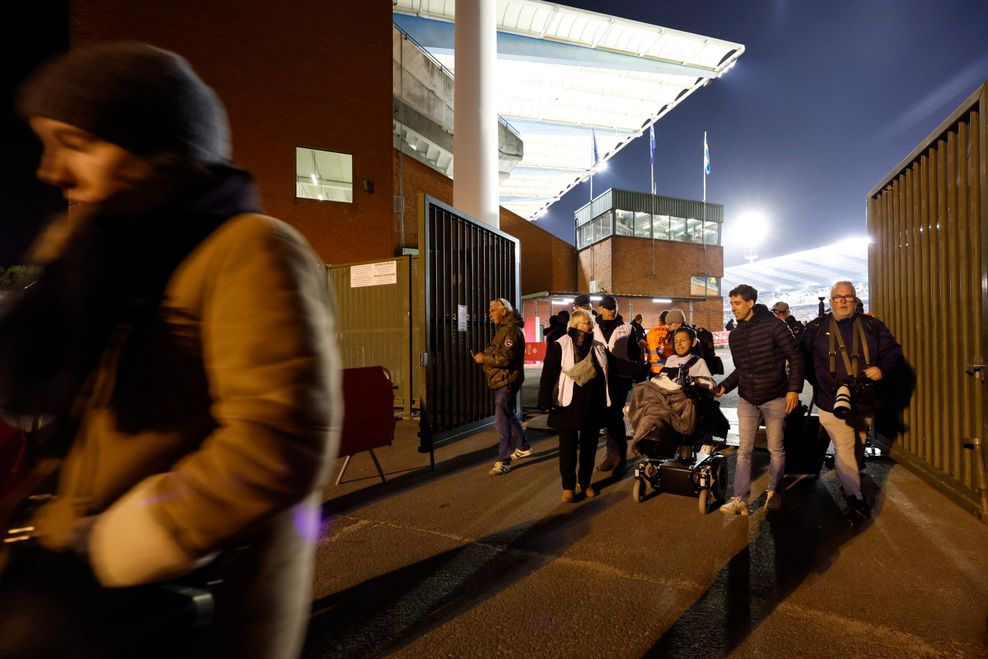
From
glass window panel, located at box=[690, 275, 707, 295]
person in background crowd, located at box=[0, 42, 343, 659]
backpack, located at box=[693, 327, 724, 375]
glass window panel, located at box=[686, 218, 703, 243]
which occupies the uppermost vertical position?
glass window panel, located at box=[686, 218, 703, 243]

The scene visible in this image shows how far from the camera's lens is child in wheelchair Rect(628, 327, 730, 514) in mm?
4609

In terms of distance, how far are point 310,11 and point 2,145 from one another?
27.1ft

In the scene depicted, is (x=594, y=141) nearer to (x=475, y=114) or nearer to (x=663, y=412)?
(x=475, y=114)

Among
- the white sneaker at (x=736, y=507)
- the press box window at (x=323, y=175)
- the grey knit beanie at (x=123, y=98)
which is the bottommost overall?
the white sneaker at (x=736, y=507)

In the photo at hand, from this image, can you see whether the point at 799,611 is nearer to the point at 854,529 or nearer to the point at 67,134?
the point at 854,529

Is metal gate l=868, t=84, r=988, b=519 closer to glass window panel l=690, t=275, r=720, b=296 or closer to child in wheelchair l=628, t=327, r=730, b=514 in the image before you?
child in wheelchair l=628, t=327, r=730, b=514

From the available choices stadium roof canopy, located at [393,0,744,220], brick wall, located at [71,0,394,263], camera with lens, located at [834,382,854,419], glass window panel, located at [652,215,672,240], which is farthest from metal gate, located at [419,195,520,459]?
glass window panel, located at [652,215,672,240]

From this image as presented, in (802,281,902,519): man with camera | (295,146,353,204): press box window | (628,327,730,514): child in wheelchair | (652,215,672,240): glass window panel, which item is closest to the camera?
(802,281,902,519): man with camera

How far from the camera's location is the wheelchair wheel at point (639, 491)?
477 cm

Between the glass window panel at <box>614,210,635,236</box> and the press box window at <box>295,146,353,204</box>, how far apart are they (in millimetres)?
18286

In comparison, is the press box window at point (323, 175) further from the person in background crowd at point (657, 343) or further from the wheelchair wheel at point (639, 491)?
the wheelchair wheel at point (639, 491)

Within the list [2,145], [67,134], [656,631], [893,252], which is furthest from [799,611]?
[2,145]

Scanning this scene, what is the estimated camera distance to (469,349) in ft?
24.7

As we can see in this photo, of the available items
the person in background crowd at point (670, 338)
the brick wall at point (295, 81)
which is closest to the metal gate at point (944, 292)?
the person in background crowd at point (670, 338)
